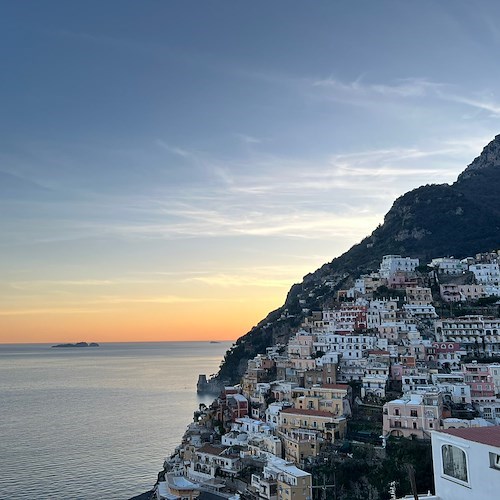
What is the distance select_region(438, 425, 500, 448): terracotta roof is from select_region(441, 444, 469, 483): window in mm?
204

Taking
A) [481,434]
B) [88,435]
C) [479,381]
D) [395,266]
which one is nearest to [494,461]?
[481,434]

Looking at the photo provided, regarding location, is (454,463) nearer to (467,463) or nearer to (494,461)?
(467,463)

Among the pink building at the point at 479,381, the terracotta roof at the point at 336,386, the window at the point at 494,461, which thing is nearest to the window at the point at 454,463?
the window at the point at 494,461

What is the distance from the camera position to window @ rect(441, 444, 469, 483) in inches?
292

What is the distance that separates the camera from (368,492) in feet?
116

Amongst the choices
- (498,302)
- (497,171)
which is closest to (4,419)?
(498,302)

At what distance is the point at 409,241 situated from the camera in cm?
10681

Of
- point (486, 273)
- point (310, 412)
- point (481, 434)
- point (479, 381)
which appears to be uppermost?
point (486, 273)

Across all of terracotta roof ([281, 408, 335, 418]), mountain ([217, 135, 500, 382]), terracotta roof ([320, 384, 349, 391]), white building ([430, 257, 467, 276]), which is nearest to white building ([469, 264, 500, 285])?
white building ([430, 257, 467, 276])

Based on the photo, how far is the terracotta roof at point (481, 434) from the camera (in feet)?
23.5

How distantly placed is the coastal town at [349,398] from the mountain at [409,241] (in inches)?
951

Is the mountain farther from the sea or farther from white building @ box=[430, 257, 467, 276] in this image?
white building @ box=[430, 257, 467, 276]

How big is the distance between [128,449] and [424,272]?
147ft

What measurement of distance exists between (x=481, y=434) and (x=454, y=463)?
1.84ft
